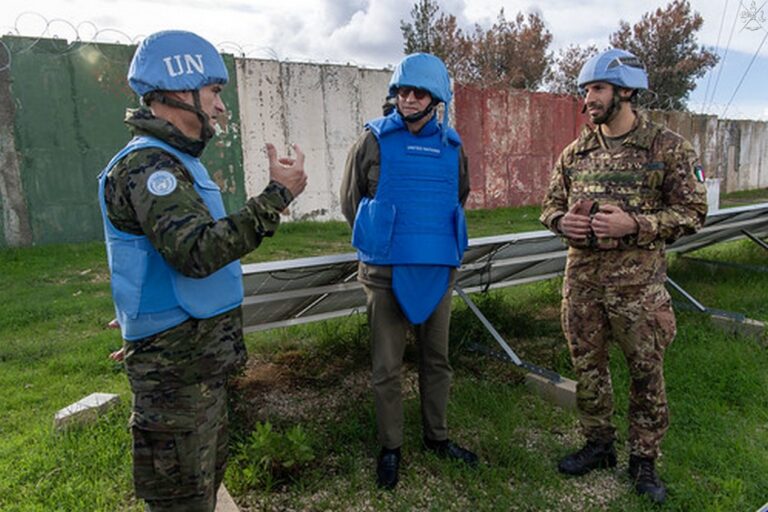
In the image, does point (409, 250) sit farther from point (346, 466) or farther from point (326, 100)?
point (326, 100)

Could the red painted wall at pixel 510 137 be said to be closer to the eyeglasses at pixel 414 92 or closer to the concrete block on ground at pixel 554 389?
the concrete block on ground at pixel 554 389

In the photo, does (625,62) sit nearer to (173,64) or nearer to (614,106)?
(614,106)

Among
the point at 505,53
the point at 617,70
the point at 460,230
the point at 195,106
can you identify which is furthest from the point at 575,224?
the point at 505,53

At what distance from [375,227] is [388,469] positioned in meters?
1.18

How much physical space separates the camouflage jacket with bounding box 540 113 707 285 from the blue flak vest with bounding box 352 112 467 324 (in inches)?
27.5

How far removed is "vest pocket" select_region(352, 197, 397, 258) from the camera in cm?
255

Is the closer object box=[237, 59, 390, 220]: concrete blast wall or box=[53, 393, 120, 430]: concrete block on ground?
box=[53, 393, 120, 430]: concrete block on ground

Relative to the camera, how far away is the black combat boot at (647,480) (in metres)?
2.61

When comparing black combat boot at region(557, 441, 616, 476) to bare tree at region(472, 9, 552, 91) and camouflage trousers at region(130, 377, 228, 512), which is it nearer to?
camouflage trousers at region(130, 377, 228, 512)

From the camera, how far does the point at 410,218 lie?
8.48 ft

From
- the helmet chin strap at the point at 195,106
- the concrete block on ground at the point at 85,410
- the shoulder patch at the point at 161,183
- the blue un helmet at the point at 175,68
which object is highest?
the blue un helmet at the point at 175,68

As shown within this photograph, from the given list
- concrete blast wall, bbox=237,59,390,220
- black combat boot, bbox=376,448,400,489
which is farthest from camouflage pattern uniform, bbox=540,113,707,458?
concrete blast wall, bbox=237,59,390,220

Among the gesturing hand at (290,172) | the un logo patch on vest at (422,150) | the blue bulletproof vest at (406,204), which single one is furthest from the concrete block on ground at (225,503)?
the un logo patch on vest at (422,150)

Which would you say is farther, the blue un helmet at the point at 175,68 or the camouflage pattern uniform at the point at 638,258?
the camouflage pattern uniform at the point at 638,258
